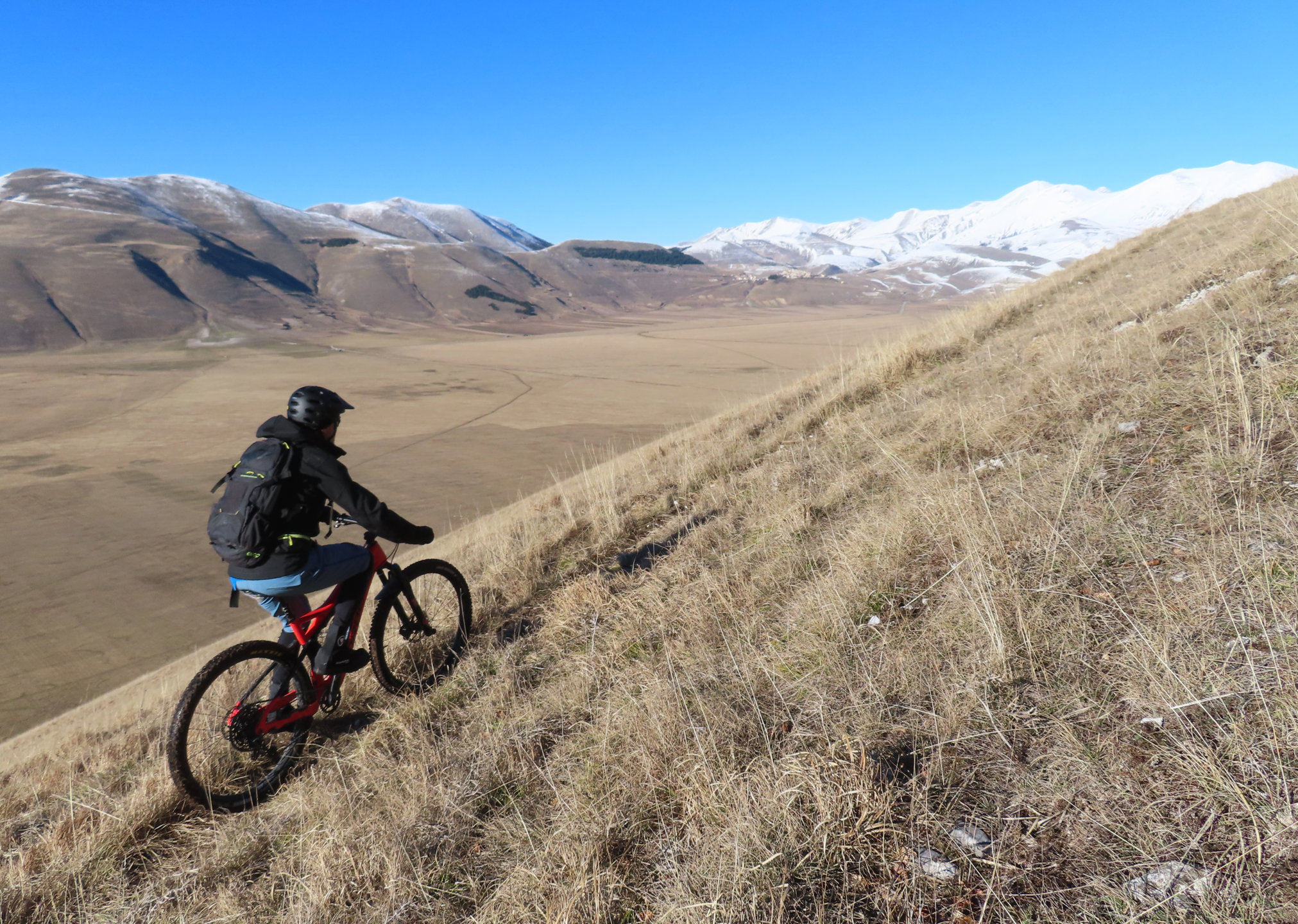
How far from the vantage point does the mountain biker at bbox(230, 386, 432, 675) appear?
3.24 metres

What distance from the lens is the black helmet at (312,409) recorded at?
11.1 feet

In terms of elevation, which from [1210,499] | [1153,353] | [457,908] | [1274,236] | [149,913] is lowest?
[149,913]

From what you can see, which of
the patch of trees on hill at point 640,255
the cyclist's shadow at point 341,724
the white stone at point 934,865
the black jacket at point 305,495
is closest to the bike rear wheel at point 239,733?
the cyclist's shadow at point 341,724

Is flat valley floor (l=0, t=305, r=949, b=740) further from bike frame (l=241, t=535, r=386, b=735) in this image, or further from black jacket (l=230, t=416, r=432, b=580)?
black jacket (l=230, t=416, r=432, b=580)

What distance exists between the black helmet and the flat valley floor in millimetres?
5793

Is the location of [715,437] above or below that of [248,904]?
above

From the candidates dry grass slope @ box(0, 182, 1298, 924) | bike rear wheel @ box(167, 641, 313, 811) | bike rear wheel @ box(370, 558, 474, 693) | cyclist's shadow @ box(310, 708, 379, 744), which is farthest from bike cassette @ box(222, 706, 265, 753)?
bike rear wheel @ box(370, 558, 474, 693)

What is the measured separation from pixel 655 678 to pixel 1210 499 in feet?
9.14

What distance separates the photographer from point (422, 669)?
4.29m

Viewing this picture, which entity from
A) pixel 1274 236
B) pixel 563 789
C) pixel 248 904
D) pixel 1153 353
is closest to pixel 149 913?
pixel 248 904

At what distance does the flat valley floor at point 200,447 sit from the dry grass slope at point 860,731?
549 centimetres

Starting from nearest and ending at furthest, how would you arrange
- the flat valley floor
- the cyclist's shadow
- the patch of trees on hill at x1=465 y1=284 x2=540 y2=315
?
the cyclist's shadow, the flat valley floor, the patch of trees on hill at x1=465 y1=284 x2=540 y2=315

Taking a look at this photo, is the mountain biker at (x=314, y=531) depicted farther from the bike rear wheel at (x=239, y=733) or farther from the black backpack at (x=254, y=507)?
the bike rear wheel at (x=239, y=733)

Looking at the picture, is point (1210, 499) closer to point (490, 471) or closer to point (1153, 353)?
point (1153, 353)
